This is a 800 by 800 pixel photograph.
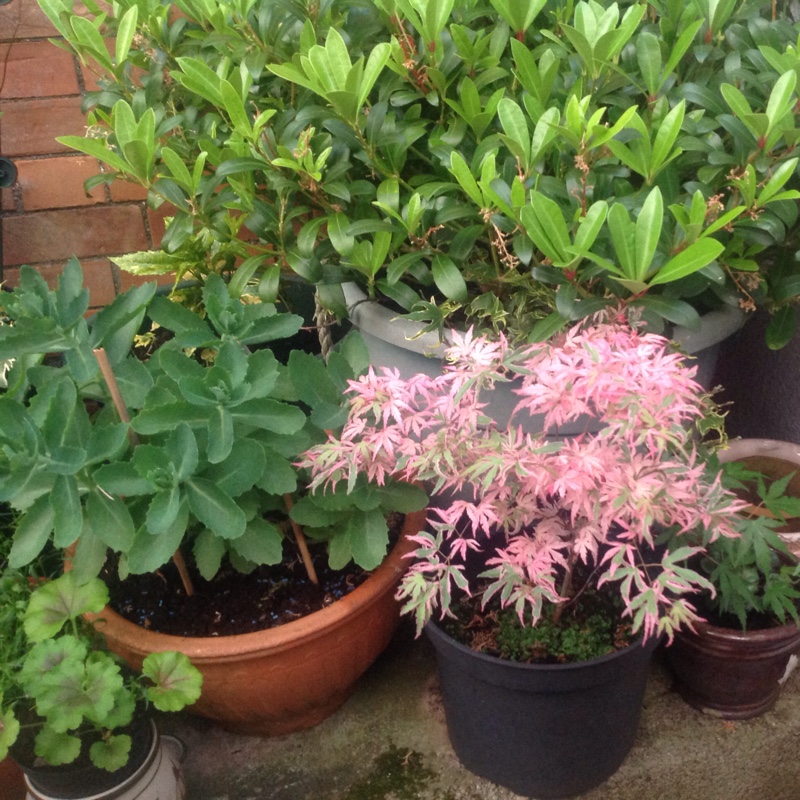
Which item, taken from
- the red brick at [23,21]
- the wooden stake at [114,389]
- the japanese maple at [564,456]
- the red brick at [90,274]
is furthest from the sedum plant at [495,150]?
the red brick at [90,274]

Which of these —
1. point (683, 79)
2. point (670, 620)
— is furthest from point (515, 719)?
point (683, 79)

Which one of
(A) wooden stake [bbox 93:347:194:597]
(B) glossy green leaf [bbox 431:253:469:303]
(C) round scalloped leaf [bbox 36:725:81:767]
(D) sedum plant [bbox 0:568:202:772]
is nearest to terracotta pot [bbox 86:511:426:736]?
(D) sedum plant [bbox 0:568:202:772]

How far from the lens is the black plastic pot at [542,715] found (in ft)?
3.88

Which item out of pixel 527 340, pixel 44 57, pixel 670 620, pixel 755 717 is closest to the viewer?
pixel 670 620

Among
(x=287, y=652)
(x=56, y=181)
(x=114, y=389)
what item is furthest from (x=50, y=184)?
(x=287, y=652)

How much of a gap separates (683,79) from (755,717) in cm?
123

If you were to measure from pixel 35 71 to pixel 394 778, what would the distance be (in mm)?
1930

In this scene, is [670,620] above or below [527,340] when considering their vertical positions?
below

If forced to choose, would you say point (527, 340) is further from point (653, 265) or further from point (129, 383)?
point (129, 383)

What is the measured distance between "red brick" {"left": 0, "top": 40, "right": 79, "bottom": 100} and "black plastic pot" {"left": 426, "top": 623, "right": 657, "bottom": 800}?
173cm

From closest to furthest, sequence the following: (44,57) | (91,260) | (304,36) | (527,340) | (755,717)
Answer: (304,36), (527,340), (755,717), (44,57), (91,260)

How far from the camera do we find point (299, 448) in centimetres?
120

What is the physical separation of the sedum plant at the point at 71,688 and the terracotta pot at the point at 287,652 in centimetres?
10

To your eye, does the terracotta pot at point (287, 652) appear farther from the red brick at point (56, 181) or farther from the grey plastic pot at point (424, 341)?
the red brick at point (56, 181)
